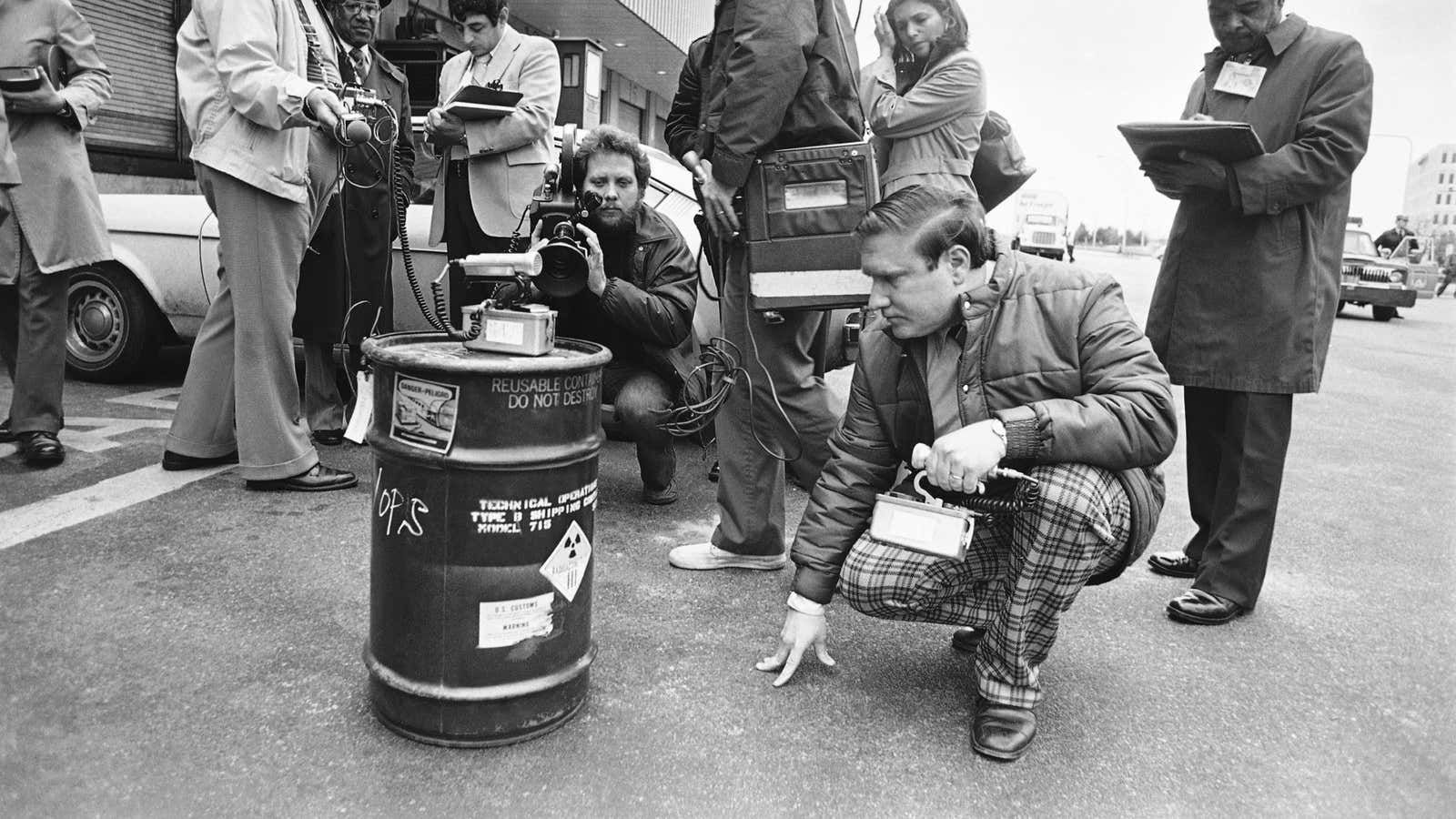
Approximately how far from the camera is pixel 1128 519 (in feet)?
7.55

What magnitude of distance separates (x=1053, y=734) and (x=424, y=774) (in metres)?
1.39

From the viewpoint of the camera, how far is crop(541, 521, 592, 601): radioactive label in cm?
216

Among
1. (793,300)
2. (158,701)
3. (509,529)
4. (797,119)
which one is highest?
(797,119)

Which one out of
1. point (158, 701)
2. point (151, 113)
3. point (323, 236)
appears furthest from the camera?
point (151, 113)

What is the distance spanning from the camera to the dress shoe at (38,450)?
396 cm

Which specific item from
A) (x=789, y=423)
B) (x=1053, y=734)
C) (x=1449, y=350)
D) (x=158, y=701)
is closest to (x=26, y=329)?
(x=158, y=701)

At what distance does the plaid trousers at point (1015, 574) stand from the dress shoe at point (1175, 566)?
1339 mm

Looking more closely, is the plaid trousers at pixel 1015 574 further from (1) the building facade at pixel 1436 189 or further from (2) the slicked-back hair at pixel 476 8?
(1) the building facade at pixel 1436 189

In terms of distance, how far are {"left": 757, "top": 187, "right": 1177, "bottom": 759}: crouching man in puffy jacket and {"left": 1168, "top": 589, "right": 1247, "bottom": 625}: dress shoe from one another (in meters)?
0.81

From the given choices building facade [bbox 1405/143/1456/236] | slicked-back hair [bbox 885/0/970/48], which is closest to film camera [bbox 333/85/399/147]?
slicked-back hair [bbox 885/0/970/48]

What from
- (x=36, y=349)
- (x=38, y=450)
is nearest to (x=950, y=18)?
(x=36, y=349)

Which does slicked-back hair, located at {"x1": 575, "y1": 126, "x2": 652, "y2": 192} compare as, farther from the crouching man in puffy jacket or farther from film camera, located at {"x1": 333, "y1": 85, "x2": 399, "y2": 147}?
the crouching man in puffy jacket

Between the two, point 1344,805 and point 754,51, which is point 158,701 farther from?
A: point 1344,805

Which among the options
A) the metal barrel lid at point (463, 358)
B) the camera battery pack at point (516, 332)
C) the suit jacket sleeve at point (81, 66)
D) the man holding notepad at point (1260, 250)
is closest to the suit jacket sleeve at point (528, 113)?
the suit jacket sleeve at point (81, 66)
